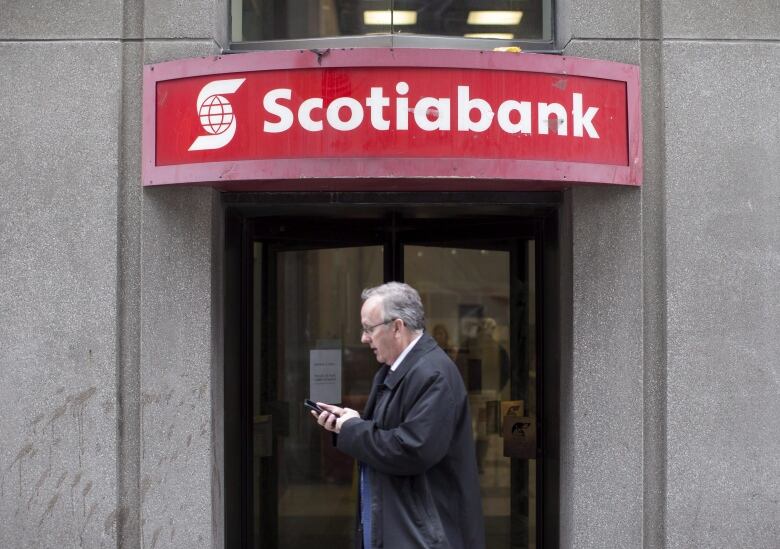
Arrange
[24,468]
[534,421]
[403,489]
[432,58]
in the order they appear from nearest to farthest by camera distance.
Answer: [403,489], [432,58], [24,468], [534,421]

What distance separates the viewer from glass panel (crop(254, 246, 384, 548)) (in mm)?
7051

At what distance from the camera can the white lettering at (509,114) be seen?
553cm

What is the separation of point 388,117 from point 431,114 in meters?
0.25

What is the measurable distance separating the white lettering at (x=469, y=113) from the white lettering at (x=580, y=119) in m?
0.53

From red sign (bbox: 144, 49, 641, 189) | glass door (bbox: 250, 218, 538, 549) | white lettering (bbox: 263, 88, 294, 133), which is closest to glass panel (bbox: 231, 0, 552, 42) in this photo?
red sign (bbox: 144, 49, 641, 189)

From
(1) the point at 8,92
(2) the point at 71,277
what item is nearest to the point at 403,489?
(2) the point at 71,277

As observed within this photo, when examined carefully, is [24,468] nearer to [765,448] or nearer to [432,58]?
[432,58]

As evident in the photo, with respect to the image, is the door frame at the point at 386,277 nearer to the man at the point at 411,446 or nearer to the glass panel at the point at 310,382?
the glass panel at the point at 310,382

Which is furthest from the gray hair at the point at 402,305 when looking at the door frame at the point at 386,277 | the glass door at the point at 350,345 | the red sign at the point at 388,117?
the glass door at the point at 350,345

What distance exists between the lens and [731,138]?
607 centimetres

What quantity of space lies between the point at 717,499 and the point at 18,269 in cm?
465

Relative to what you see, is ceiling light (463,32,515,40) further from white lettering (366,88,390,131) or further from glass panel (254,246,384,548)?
glass panel (254,246,384,548)

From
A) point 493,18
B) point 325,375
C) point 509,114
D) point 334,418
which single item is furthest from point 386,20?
point 334,418

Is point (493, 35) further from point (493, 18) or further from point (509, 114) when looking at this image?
point (509, 114)
